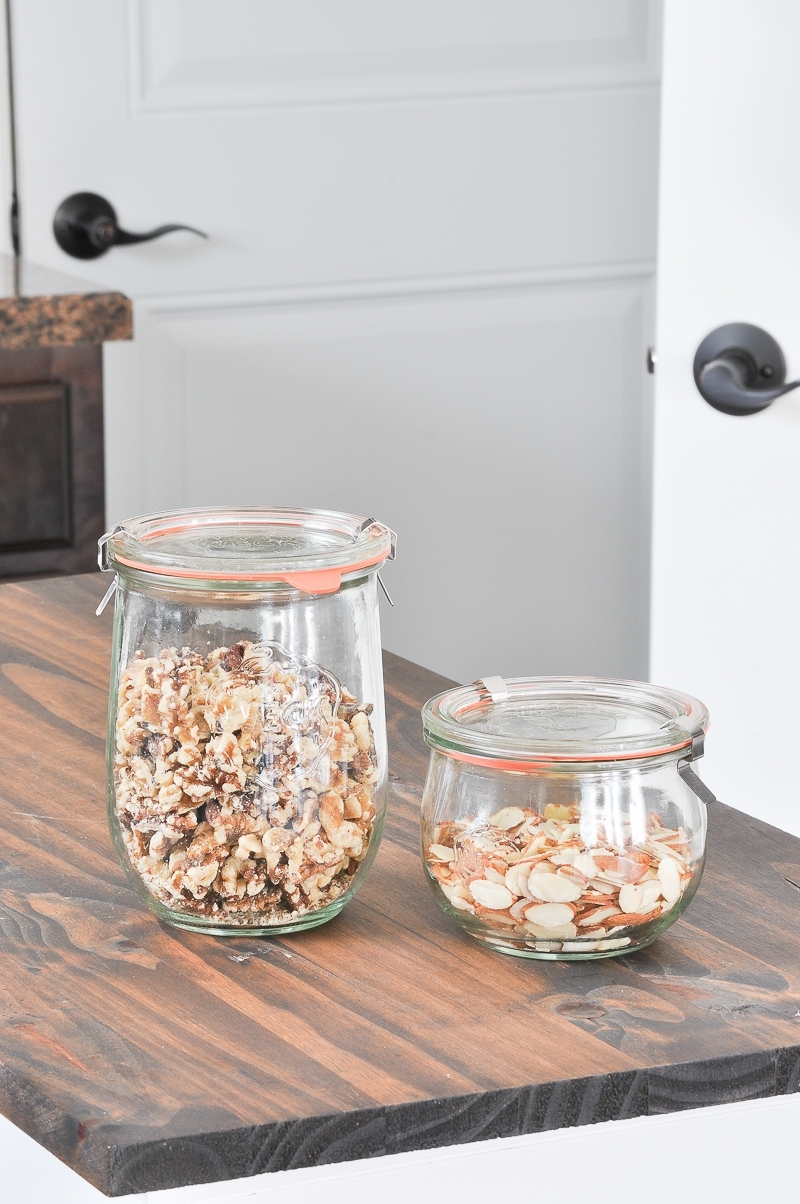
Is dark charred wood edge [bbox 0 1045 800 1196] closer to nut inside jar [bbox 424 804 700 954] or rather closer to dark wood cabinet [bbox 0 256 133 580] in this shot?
nut inside jar [bbox 424 804 700 954]

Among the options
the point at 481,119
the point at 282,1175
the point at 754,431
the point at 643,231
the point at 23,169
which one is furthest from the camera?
the point at 643,231

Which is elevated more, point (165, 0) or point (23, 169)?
point (165, 0)

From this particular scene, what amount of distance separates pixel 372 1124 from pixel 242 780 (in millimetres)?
144

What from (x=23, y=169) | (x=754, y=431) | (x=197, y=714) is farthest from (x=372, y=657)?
(x=23, y=169)

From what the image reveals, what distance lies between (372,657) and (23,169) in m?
1.76

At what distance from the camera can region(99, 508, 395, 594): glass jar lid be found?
0.62 metres

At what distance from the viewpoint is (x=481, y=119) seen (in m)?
2.50

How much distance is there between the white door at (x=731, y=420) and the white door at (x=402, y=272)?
103 centimetres

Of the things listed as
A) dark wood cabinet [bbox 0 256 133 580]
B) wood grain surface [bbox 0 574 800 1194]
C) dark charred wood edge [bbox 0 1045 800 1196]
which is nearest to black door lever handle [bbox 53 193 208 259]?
dark wood cabinet [bbox 0 256 133 580]

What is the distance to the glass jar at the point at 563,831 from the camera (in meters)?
0.61

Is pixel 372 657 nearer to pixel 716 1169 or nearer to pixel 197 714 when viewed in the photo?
pixel 197 714

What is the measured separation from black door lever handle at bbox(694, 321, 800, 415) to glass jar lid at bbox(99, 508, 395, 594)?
80cm

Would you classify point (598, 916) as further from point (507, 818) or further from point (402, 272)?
point (402, 272)

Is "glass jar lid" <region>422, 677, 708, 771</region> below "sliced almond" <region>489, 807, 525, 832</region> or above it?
above
